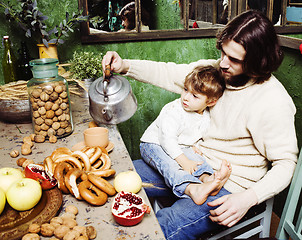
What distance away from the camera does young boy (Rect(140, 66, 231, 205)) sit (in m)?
1.31

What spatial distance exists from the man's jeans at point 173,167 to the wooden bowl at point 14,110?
0.63 metres

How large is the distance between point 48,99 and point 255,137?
3.00 feet

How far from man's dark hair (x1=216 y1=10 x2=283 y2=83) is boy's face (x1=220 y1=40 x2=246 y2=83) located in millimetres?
17

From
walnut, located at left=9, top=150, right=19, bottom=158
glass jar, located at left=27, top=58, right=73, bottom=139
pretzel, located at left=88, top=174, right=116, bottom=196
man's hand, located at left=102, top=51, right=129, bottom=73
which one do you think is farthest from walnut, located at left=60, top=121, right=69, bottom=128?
pretzel, located at left=88, top=174, right=116, bottom=196

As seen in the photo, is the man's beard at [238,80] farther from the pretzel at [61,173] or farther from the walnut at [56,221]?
the walnut at [56,221]

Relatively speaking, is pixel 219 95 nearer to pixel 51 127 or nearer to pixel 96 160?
pixel 96 160

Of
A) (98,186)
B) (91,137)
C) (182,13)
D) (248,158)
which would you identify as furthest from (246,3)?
(98,186)

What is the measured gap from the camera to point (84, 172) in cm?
107

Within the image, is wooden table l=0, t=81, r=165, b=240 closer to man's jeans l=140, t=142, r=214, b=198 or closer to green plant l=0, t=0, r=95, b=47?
man's jeans l=140, t=142, r=214, b=198

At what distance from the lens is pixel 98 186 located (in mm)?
988

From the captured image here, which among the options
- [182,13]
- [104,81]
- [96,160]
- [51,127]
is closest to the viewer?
[96,160]

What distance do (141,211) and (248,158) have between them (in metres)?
0.69

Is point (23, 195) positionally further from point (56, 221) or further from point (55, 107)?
point (55, 107)

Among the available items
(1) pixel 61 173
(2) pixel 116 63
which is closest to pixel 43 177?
(1) pixel 61 173
